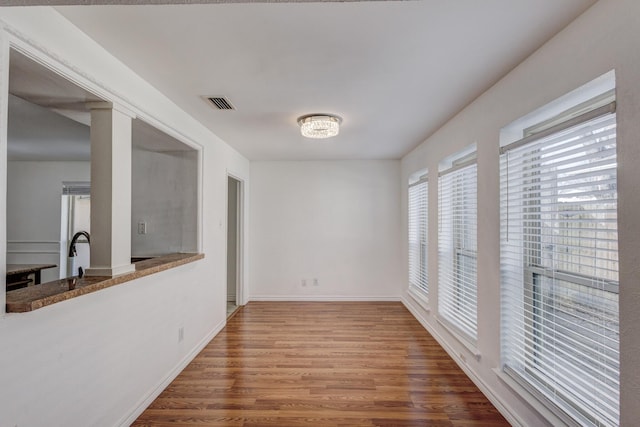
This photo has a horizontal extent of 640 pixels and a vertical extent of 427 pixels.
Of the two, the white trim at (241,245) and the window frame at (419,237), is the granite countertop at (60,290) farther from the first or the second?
the window frame at (419,237)

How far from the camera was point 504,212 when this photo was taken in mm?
2258

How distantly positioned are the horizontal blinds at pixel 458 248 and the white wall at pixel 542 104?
0.22 meters

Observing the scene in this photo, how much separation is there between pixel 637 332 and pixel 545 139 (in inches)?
43.8

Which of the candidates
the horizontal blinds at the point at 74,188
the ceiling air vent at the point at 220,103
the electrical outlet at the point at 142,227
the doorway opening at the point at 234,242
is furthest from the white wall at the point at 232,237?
the ceiling air vent at the point at 220,103

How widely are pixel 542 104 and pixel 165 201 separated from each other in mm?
3382

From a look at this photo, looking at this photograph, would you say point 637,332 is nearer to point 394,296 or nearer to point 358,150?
point 358,150

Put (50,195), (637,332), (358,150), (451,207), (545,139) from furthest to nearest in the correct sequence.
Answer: (50,195) < (358,150) < (451,207) < (545,139) < (637,332)

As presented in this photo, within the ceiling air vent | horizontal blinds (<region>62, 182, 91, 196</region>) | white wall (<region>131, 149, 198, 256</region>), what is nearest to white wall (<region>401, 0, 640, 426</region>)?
the ceiling air vent

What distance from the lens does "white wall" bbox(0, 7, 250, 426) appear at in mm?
1391

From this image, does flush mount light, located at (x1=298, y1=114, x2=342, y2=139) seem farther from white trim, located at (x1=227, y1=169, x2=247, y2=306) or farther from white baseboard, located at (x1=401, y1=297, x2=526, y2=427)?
white baseboard, located at (x1=401, y1=297, x2=526, y2=427)

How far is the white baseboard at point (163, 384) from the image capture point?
2.16 m

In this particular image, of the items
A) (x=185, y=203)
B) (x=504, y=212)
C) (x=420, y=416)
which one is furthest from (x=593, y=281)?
(x=185, y=203)

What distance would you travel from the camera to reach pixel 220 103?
2.72 metres

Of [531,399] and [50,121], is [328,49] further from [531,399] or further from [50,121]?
[50,121]
